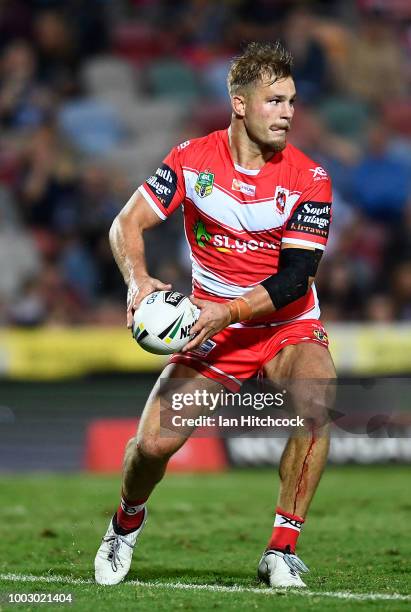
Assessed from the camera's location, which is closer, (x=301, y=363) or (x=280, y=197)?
(x=301, y=363)

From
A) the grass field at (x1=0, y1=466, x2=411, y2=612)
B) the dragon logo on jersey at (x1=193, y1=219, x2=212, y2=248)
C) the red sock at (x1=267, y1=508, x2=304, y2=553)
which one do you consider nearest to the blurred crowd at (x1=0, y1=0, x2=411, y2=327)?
the grass field at (x1=0, y1=466, x2=411, y2=612)

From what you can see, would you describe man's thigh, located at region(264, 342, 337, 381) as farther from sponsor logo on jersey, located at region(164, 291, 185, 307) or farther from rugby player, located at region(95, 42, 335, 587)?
sponsor logo on jersey, located at region(164, 291, 185, 307)

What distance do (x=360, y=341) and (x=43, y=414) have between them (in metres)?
3.44

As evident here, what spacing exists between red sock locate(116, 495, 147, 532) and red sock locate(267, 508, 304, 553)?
0.74 meters

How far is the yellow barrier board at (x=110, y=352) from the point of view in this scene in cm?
1250

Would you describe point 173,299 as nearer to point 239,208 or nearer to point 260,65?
point 239,208

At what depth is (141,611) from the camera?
5.12m

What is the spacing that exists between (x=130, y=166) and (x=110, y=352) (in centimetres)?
289

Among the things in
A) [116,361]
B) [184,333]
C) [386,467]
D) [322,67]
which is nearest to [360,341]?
[386,467]

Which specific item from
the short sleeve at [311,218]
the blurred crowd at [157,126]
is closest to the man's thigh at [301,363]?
the short sleeve at [311,218]

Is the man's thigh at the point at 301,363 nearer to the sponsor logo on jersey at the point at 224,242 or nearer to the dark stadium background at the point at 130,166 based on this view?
the sponsor logo on jersey at the point at 224,242

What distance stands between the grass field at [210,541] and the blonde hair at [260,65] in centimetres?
245

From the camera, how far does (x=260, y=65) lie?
20.0ft

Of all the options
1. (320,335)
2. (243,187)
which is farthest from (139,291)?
(320,335)
